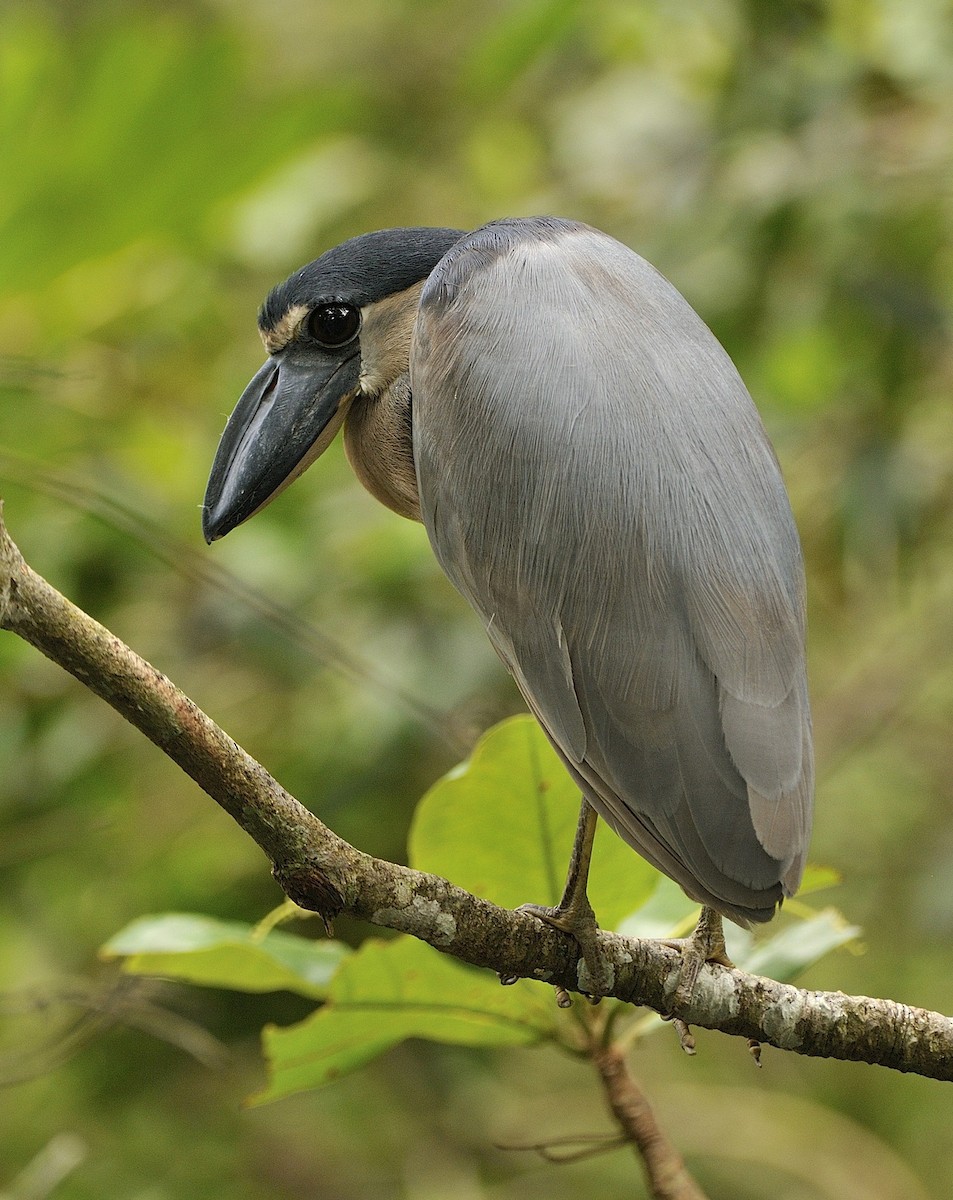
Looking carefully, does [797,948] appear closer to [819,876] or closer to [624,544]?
[819,876]

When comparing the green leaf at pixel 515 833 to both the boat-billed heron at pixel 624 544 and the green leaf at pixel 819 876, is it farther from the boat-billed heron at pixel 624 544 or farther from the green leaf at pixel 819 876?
the green leaf at pixel 819 876

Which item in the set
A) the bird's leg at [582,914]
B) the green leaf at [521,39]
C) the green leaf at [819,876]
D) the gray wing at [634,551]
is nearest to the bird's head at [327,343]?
the gray wing at [634,551]

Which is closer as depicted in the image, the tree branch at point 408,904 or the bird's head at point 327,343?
the tree branch at point 408,904

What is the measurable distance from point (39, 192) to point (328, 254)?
46.3 inches

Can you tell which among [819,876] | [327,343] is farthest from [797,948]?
[327,343]

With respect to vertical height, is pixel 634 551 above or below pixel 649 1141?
above

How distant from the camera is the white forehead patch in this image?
226cm

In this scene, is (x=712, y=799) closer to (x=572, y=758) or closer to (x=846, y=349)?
(x=572, y=758)

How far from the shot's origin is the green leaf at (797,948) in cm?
186

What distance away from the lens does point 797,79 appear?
139 inches

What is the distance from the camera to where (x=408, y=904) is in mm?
1565

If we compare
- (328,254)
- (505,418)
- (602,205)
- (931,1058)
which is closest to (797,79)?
(602,205)

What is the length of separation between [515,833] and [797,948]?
1.34 feet

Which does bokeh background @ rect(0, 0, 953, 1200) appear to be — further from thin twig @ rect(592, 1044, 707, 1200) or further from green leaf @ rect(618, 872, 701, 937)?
thin twig @ rect(592, 1044, 707, 1200)
